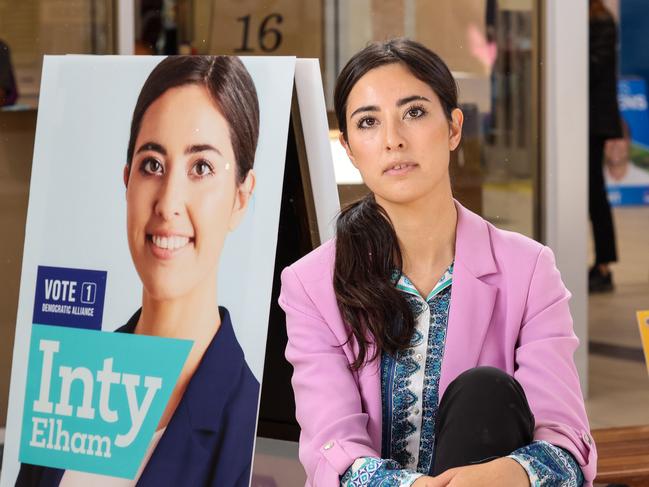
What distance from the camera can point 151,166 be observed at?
245 centimetres

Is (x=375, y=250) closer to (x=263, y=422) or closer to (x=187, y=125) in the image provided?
(x=187, y=125)

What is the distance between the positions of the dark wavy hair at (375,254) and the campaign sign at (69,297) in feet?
2.14

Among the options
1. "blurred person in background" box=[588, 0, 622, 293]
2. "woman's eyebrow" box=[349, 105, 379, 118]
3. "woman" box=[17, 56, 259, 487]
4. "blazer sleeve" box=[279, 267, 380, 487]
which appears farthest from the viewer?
"blurred person in background" box=[588, 0, 622, 293]

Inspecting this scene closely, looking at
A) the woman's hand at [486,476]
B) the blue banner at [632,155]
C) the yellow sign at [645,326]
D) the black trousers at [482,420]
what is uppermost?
the blue banner at [632,155]

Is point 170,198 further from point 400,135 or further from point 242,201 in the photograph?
point 400,135

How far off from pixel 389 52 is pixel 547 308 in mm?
520

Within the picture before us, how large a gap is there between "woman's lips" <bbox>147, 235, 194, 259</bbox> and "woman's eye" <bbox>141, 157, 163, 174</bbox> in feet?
0.44

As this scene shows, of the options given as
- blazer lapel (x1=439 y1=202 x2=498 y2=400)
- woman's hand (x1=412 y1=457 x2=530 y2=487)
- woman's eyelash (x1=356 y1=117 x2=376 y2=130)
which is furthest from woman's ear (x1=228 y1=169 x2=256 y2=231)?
woman's hand (x1=412 y1=457 x2=530 y2=487)

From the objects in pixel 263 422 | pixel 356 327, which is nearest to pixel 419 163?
pixel 356 327

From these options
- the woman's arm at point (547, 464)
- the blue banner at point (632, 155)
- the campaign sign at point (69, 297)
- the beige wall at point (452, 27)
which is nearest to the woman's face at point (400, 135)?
the woman's arm at point (547, 464)

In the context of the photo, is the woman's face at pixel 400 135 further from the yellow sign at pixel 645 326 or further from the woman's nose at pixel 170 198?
the yellow sign at pixel 645 326

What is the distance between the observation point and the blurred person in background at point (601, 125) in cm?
437

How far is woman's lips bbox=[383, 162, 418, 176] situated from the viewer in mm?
2020

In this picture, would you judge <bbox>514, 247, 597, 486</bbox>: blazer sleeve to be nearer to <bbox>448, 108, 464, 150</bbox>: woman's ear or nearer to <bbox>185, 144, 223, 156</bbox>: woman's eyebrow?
<bbox>448, 108, 464, 150</bbox>: woman's ear
